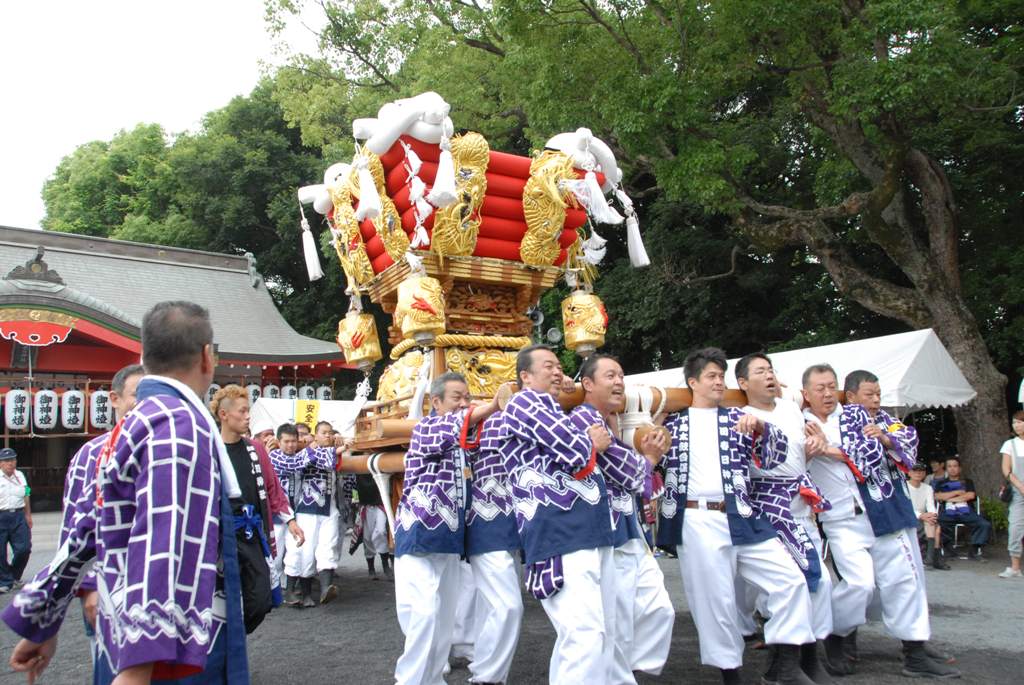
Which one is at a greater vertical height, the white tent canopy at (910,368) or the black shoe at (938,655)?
the white tent canopy at (910,368)

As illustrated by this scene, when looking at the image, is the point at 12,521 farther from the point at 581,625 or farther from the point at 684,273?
the point at 684,273

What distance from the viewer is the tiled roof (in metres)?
16.9

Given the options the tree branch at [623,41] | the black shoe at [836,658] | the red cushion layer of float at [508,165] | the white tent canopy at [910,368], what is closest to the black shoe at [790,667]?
the black shoe at [836,658]

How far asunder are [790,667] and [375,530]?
5.20 meters

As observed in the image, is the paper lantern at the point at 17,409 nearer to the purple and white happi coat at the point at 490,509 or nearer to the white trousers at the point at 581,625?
the purple and white happi coat at the point at 490,509

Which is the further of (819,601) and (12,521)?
(12,521)

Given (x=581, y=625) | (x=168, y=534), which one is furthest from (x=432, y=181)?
(x=168, y=534)

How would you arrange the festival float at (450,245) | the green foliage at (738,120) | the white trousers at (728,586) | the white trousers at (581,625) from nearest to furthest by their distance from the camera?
the white trousers at (581,625) → the white trousers at (728,586) → the festival float at (450,245) → the green foliage at (738,120)

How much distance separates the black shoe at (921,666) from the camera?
4102 mm

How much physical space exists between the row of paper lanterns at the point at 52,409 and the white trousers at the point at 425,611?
35.8 ft

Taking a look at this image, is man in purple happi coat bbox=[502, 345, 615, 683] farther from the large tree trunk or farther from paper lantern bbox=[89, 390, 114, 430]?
paper lantern bbox=[89, 390, 114, 430]

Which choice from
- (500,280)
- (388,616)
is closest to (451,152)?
(500,280)

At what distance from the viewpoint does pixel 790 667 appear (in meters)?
3.78

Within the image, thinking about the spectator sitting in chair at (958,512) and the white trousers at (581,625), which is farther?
the spectator sitting in chair at (958,512)
